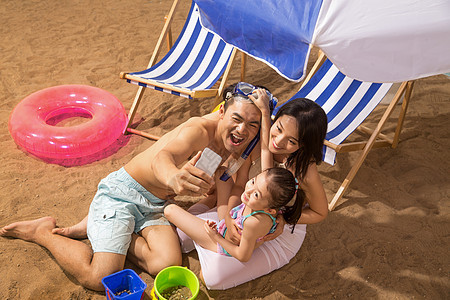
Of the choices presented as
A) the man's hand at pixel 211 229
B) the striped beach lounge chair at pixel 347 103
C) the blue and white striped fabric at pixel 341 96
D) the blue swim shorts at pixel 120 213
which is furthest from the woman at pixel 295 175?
the blue and white striped fabric at pixel 341 96

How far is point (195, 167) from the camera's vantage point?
7.36ft

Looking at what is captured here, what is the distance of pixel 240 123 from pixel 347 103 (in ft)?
5.59

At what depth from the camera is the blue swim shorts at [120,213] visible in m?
3.05

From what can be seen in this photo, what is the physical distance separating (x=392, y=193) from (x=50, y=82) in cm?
406

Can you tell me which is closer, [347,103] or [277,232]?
[277,232]

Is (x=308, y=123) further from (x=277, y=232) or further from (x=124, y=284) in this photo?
(x=124, y=284)

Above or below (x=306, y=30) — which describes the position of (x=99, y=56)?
below

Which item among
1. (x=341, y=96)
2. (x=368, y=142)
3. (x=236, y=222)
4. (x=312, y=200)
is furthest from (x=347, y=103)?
(x=236, y=222)

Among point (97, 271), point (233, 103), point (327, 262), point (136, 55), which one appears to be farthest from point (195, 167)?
point (136, 55)

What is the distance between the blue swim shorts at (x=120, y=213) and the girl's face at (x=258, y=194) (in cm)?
90

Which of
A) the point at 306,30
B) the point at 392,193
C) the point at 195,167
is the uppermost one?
the point at 306,30

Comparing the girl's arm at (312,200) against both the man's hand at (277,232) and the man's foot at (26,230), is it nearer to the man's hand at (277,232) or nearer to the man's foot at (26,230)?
the man's hand at (277,232)

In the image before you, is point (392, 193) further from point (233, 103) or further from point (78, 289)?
point (78, 289)

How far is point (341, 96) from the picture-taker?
4211 mm
